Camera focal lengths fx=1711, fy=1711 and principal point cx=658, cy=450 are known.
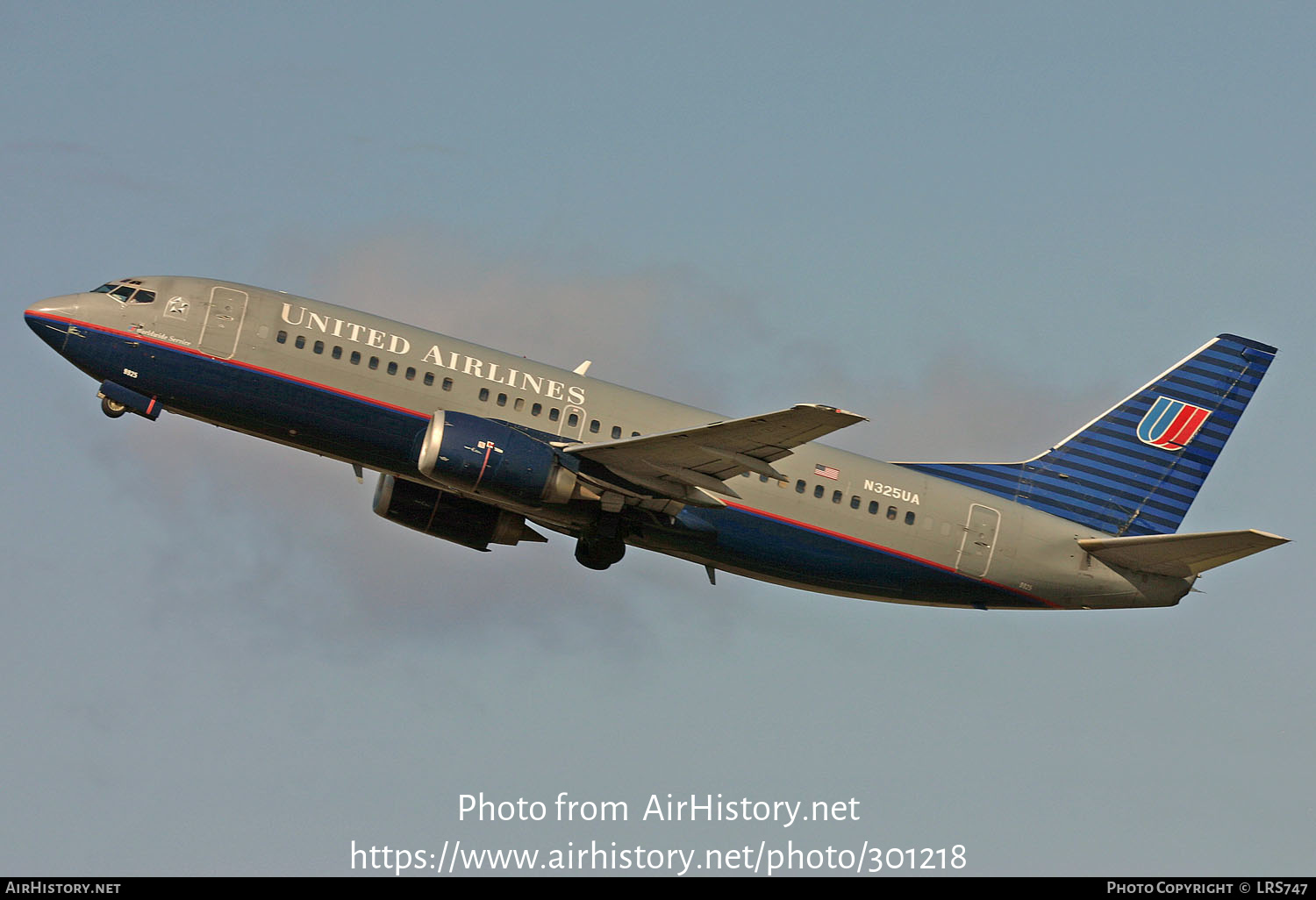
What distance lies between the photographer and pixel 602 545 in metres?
41.1

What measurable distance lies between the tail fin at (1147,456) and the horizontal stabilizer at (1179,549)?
1232 millimetres

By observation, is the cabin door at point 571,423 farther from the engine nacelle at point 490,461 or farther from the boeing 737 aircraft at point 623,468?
the engine nacelle at point 490,461

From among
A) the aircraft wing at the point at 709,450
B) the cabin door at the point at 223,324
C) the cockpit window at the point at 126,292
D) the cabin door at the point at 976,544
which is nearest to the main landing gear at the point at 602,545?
the aircraft wing at the point at 709,450

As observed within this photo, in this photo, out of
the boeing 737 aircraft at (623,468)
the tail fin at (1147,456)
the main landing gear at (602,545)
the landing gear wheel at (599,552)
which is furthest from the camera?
the tail fin at (1147,456)

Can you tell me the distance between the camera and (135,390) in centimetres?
3841

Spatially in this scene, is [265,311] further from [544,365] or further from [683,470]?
[683,470]

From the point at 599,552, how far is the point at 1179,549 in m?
13.8

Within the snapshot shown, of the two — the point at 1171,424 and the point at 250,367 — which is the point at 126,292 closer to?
the point at 250,367

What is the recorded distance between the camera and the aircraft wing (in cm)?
3538

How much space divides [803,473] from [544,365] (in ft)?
22.0

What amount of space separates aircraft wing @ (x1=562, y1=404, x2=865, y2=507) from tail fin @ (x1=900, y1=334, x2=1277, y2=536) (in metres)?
7.18

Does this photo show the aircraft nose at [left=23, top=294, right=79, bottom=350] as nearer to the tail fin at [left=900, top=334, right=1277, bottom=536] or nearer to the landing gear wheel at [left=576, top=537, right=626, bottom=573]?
the landing gear wheel at [left=576, top=537, right=626, bottom=573]

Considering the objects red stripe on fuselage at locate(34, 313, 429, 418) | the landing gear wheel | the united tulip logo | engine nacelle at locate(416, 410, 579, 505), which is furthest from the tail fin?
red stripe on fuselage at locate(34, 313, 429, 418)

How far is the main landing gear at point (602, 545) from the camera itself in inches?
1586
